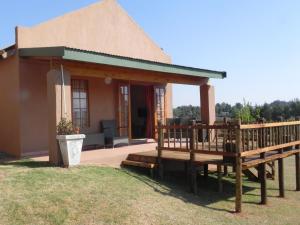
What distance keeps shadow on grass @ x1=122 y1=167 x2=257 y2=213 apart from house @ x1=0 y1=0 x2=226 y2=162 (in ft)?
7.93

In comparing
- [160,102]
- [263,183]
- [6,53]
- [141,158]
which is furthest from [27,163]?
[160,102]

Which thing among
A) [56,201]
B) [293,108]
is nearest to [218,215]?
[56,201]

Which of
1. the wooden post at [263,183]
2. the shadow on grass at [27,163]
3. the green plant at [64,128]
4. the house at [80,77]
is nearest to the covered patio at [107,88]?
the house at [80,77]

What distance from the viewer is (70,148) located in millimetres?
8305

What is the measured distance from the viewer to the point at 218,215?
7.55 m

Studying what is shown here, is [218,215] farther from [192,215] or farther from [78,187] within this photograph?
[78,187]

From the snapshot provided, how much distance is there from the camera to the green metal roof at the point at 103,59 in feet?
27.6

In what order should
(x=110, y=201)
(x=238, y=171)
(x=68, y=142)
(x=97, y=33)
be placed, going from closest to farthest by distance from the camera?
(x=110, y=201) → (x=238, y=171) → (x=68, y=142) → (x=97, y=33)

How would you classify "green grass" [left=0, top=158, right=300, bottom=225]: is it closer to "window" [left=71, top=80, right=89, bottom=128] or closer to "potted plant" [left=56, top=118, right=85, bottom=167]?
"potted plant" [left=56, top=118, right=85, bottom=167]

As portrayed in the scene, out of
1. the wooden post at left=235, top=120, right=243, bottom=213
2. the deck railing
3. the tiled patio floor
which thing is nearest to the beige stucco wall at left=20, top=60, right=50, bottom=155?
the tiled patio floor

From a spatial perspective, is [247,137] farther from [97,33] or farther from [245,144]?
[97,33]

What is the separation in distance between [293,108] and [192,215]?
42909 mm

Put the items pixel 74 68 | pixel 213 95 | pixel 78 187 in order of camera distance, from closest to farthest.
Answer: pixel 78 187 < pixel 74 68 < pixel 213 95

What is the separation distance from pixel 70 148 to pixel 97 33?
5.77 meters
